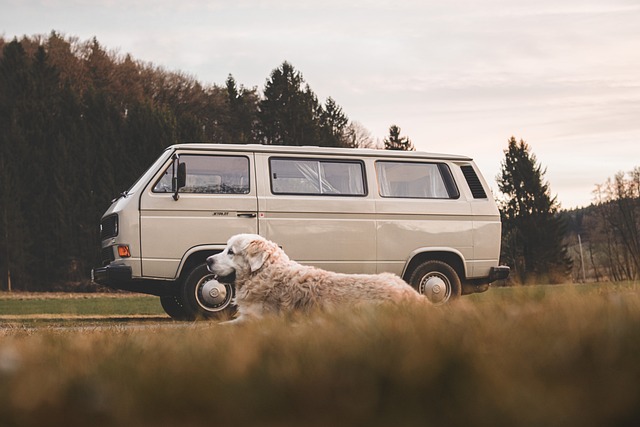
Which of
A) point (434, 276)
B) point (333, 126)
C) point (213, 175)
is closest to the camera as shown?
point (213, 175)

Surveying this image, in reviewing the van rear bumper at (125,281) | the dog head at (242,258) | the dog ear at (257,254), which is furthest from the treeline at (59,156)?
the dog ear at (257,254)

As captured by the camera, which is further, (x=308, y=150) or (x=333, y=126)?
(x=333, y=126)

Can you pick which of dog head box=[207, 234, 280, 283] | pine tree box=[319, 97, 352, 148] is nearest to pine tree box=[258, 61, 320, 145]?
pine tree box=[319, 97, 352, 148]

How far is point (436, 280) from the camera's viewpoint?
10695mm

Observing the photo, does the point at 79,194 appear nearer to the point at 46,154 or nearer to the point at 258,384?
the point at 46,154

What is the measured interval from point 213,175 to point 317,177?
4.82ft

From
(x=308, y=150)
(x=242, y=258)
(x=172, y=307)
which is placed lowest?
(x=172, y=307)

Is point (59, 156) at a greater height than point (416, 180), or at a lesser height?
greater

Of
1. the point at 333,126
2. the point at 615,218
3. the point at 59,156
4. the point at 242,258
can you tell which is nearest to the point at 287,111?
the point at 333,126

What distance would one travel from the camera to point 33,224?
2791cm

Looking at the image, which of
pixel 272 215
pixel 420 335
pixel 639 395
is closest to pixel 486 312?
pixel 420 335

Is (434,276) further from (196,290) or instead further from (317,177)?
(196,290)

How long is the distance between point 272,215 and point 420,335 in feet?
26.8

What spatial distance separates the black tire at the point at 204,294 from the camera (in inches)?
381
